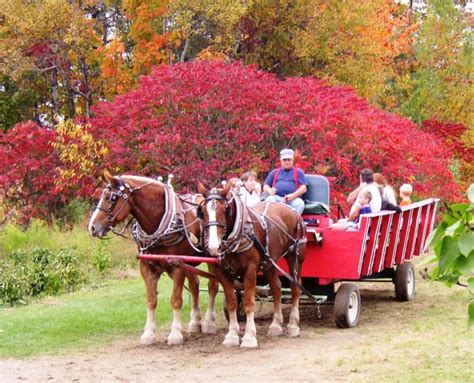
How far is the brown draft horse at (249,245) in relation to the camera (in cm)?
964

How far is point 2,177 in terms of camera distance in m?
18.5

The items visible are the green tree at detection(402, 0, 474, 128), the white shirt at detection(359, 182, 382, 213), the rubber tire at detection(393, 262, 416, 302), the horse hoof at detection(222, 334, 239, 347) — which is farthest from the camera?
the green tree at detection(402, 0, 474, 128)

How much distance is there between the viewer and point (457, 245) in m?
3.81

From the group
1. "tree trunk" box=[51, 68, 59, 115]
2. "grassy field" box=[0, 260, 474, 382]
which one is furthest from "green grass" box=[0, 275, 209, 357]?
"tree trunk" box=[51, 68, 59, 115]

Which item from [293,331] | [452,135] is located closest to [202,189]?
[293,331]

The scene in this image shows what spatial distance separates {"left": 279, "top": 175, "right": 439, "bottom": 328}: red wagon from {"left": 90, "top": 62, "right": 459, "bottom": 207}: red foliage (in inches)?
158

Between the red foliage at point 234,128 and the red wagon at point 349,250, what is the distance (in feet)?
13.2

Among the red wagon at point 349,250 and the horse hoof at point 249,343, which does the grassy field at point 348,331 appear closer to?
the red wagon at point 349,250

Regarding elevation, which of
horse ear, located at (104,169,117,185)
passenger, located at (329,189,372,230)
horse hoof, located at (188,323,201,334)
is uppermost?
horse ear, located at (104,169,117,185)

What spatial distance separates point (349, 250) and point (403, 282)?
2.62 metres

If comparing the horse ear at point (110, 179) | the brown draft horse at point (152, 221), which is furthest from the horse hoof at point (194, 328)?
the horse ear at point (110, 179)

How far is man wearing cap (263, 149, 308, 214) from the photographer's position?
38.4 ft

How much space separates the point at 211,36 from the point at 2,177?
7.43m

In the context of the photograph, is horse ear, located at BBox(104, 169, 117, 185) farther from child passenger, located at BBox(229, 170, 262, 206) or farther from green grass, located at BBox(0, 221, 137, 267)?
green grass, located at BBox(0, 221, 137, 267)
